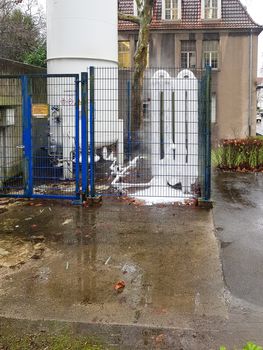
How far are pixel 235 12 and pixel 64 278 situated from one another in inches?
1017

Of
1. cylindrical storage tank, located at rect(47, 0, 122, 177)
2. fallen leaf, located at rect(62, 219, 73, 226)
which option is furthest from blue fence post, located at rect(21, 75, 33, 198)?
fallen leaf, located at rect(62, 219, 73, 226)

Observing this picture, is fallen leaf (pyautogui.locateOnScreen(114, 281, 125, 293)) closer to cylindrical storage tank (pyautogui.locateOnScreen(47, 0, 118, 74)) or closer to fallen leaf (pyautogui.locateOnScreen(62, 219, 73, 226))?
fallen leaf (pyautogui.locateOnScreen(62, 219, 73, 226))

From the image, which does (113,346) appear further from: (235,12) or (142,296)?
(235,12)

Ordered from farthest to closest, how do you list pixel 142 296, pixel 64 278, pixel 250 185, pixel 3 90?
pixel 250 185, pixel 3 90, pixel 64 278, pixel 142 296

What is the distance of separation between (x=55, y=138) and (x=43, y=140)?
26 centimetres

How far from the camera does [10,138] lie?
10.1m

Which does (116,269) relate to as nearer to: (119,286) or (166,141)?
(119,286)

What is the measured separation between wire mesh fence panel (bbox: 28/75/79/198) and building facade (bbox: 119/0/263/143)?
17703mm

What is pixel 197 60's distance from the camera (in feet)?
92.1

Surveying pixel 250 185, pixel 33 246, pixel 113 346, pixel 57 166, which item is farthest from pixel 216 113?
pixel 113 346

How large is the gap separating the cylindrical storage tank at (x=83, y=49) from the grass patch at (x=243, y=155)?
11.6 ft

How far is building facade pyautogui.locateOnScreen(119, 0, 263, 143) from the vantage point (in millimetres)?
27453

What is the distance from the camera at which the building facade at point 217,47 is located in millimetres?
27453

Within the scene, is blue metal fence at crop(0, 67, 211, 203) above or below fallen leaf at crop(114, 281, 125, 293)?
above
